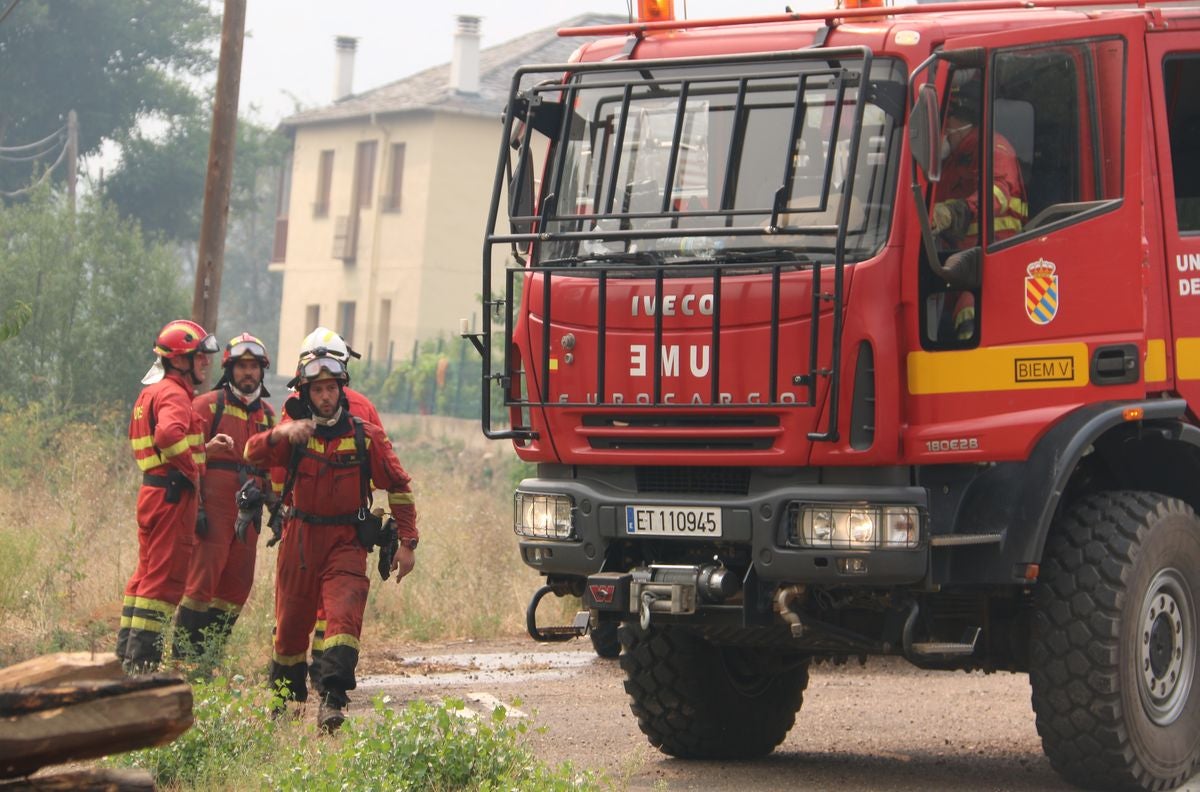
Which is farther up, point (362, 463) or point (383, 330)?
point (383, 330)

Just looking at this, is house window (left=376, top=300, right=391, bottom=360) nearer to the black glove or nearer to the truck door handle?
the black glove

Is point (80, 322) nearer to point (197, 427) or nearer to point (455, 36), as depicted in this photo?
point (197, 427)

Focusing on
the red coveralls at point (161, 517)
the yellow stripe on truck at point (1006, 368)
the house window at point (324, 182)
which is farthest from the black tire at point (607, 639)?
the house window at point (324, 182)

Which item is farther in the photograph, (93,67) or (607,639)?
(93,67)

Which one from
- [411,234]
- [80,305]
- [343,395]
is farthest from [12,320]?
[411,234]

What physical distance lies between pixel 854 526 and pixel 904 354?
0.72m

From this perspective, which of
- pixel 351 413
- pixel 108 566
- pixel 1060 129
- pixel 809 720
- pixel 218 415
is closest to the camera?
pixel 1060 129

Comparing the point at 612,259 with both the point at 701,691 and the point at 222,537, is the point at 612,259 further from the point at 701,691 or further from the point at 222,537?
the point at 222,537

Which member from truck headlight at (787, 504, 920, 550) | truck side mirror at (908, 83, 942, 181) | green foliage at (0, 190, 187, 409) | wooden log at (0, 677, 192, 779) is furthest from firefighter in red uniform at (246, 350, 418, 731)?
green foliage at (0, 190, 187, 409)

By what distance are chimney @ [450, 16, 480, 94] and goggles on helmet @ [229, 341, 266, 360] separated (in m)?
33.6

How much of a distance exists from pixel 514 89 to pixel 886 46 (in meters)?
1.62

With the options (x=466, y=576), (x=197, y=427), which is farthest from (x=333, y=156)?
(x=197, y=427)

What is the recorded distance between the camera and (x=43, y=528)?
1448 centimetres

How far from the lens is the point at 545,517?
8258 mm
